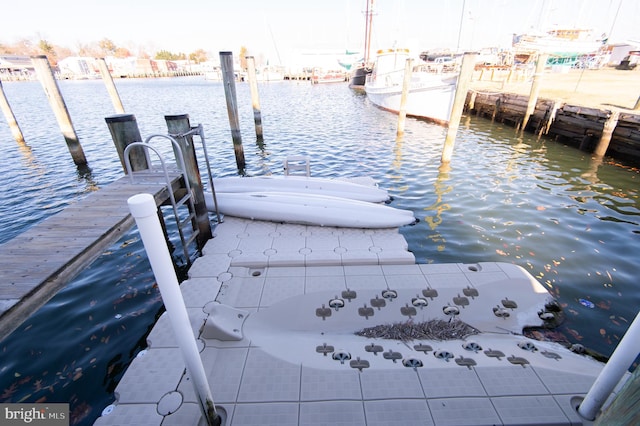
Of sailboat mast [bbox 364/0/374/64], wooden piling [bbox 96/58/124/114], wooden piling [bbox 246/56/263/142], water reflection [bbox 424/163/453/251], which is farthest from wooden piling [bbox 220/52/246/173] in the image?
sailboat mast [bbox 364/0/374/64]

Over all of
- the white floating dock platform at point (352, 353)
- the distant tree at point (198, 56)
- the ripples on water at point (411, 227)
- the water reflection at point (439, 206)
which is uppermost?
the distant tree at point (198, 56)

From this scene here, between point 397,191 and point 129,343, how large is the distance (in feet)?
27.9

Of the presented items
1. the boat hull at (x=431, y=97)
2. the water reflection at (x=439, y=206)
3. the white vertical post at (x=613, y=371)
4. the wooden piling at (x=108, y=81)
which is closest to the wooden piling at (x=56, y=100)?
the wooden piling at (x=108, y=81)

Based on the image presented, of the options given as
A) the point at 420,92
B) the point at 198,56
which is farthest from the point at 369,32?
the point at 198,56

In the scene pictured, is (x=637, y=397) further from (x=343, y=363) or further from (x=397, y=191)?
(x=397, y=191)

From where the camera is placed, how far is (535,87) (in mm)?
15609

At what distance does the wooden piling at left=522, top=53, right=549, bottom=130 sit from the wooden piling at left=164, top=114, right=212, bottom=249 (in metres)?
17.5

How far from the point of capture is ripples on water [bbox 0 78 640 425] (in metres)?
4.45

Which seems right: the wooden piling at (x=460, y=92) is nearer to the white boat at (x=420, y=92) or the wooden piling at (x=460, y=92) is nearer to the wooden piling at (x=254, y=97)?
the white boat at (x=420, y=92)

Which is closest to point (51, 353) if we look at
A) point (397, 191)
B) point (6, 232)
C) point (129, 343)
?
point (129, 343)

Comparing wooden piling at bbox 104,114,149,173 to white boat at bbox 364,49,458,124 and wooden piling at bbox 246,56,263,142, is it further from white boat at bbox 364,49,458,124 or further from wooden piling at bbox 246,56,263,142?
white boat at bbox 364,49,458,124

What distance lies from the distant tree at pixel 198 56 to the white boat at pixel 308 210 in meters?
136

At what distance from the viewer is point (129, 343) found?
453 centimetres

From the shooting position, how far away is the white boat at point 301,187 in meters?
8.21
